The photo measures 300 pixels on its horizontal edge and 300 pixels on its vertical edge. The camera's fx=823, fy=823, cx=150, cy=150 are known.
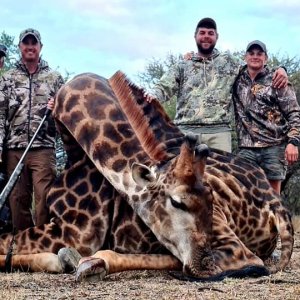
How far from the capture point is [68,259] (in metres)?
6.61

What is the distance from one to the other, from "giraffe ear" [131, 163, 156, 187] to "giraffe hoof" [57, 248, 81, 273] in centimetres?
80

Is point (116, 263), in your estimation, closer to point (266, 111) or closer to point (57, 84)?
point (57, 84)

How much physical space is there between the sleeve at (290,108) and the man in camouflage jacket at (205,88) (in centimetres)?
14

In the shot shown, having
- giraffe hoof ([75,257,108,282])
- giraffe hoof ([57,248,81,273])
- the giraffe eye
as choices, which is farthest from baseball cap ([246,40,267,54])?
giraffe hoof ([75,257,108,282])

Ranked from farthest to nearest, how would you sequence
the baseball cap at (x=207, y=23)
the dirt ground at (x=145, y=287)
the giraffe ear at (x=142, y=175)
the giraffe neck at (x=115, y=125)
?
1. the baseball cap at (x=207, y=23)
2. the giraffe neck at (x=115, y=125)
3. the giraffe ear at (x=142, y=175)
4. the dirt ground at (x=145, y=287)

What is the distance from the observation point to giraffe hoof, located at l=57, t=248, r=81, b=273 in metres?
6.60

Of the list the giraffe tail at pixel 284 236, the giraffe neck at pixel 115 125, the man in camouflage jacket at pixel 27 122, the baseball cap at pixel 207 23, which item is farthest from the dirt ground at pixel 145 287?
the baseball cap at pixel 207 23

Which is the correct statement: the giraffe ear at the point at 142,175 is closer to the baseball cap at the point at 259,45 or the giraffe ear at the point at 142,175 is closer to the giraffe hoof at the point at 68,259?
the giraffe hoof at the point at 68,259

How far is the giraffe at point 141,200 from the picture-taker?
240 inches

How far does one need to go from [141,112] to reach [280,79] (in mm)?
1827

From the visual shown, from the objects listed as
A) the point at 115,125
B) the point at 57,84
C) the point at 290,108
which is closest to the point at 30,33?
the point at 57,84

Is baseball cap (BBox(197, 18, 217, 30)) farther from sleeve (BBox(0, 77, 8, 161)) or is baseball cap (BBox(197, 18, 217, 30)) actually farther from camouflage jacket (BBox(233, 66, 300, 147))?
sleeve (BBox(0, 77, 8, 161))

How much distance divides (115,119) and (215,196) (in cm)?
111

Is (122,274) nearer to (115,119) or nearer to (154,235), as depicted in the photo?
(154,235)
